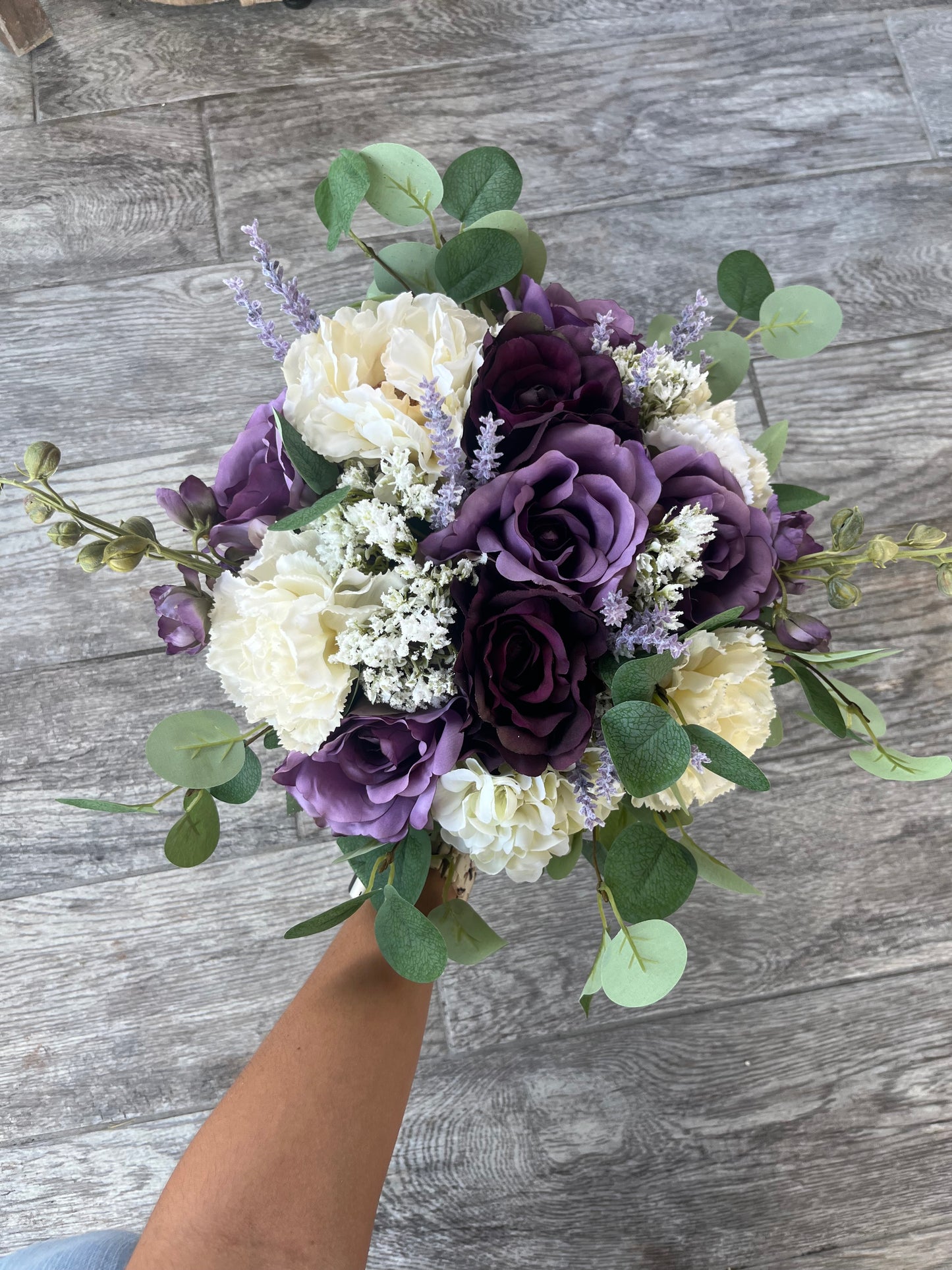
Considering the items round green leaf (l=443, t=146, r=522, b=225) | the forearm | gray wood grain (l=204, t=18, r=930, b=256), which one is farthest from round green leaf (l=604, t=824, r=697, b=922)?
gray wood grain (l=204, t=18, r=930, b=256)

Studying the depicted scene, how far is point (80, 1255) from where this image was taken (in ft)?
2.39

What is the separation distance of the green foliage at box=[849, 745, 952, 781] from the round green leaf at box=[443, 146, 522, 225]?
43cm

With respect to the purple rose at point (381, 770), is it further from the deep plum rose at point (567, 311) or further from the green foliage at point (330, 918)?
the deep plum rose at point (567, 311)

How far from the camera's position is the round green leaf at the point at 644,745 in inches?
17.3

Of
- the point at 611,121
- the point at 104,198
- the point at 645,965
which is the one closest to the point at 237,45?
the point at 104,198

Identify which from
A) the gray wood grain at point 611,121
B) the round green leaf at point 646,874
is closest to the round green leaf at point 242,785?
the round green leaf at point 646,874

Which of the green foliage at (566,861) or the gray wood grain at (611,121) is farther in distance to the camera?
the gray wood grain at (611,121)

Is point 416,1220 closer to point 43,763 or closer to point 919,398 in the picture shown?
point 43,763

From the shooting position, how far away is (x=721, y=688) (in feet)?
1.59

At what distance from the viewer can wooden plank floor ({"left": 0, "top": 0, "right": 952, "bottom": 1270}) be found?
0.97 m

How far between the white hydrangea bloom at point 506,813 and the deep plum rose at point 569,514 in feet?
0.36

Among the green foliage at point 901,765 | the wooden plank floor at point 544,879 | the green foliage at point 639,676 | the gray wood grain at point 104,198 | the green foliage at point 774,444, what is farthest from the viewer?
the gray wood grain at point 104,198

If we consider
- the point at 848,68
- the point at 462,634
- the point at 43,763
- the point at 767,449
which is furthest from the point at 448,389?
the point at 848,68

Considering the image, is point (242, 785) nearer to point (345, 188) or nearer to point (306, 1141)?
point (306, 1141)
